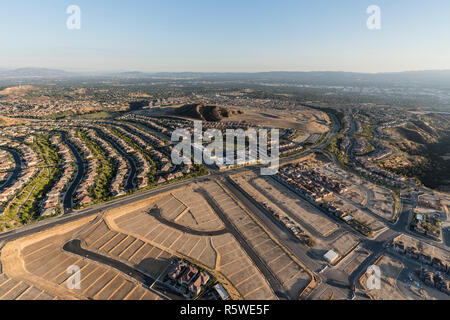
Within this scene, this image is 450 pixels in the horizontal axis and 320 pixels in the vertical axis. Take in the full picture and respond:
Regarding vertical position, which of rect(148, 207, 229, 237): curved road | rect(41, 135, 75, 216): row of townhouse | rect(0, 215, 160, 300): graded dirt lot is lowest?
rect(0, 215, 160, 300): graded dirt lot

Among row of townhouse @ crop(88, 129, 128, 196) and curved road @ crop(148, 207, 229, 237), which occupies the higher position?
row of townhouse @ crop(88, 129, 128, 196)

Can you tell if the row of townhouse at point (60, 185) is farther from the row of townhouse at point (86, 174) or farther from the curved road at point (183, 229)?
the curved road at point (183, 229)

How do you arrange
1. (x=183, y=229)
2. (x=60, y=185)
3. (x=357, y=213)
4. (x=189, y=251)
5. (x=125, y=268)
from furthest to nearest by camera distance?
(x=60, y=185)
(x=357, y=213)
(x=183, y=229)
(x=189, y=251)
(x=125, y=268)

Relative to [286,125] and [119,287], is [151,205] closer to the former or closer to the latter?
[119,287]

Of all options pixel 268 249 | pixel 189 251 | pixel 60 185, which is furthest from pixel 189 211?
pixel 60 185

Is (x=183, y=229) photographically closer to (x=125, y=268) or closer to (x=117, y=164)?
(x=125, y=268)

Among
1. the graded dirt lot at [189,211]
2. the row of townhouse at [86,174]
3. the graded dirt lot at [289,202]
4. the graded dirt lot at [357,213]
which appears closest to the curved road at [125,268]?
the row of townhouse at [86,174]

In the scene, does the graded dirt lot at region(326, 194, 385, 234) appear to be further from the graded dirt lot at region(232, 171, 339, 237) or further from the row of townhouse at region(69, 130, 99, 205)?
the row of townhouse at region(69, 130, 99, 205)

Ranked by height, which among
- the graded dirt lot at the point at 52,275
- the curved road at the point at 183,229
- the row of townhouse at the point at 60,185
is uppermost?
the row of townhouse at the point at 60,185

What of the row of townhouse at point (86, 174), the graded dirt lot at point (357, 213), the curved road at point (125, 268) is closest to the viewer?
the curved road at point (125, 268)

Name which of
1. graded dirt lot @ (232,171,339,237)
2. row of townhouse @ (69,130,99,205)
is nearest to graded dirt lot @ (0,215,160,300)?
row of townhouse @ (69,130,99,205)

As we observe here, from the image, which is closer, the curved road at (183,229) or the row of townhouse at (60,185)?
the curved road at (183,229)
